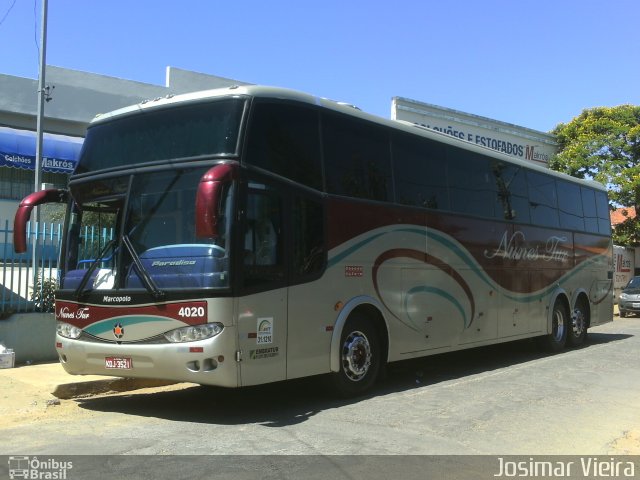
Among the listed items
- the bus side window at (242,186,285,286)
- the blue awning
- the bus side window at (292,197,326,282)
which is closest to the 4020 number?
the bus side window at (242,186,285,286)

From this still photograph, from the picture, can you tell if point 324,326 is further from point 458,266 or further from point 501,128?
point 501,128

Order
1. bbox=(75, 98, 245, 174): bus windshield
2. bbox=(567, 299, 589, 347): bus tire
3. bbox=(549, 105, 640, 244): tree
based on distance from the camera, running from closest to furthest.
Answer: bbox=(75, 98, 245, 174): bus windshield
bbox=(567, 299, 589, 347): bus tire
bbox=(549, 105, 640, 244): tree

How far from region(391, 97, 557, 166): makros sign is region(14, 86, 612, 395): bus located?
1164 cm

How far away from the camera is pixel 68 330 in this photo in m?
7.60

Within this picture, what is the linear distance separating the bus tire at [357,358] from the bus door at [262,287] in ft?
3.93

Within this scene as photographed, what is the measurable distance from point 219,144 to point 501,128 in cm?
2117

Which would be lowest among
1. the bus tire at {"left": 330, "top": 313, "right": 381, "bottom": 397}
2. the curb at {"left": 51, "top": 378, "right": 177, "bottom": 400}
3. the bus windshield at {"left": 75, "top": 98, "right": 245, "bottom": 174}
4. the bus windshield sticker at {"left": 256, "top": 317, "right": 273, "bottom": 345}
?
the curb at {"left": 51, "top": 378, "right": 177, "bottom": 400}

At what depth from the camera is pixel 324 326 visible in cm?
780

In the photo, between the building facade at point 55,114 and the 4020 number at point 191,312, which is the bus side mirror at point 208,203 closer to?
the 4020 number at point 191,312

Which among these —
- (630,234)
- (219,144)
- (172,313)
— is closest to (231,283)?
(172,313)

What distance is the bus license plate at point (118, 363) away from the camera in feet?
22.9

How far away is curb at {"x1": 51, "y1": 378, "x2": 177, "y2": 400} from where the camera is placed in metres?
8.38

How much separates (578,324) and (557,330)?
108 centimetres

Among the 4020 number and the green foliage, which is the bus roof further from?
the green foliage
